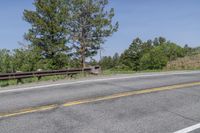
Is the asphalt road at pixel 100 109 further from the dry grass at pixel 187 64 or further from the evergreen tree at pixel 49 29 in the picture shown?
the evergreen tree at pixel 49 29

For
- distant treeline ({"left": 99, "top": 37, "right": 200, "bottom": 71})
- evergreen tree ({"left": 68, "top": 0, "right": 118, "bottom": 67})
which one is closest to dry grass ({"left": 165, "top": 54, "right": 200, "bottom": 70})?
evergreen tree ({"left": 68, "top": 0, "right": 118, "bottom": 67})

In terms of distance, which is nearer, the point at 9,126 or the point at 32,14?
the point at 9,126

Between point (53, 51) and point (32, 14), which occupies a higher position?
point (32, 14)

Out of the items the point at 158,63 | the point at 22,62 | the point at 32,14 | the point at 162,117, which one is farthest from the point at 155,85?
the point at 158,63

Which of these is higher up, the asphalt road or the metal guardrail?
the metal guardrail

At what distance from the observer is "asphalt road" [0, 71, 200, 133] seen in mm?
7078

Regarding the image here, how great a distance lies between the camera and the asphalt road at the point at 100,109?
23.2 feet

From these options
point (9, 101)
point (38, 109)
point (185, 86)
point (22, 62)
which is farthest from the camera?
point (22, 62)

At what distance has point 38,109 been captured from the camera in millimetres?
8789

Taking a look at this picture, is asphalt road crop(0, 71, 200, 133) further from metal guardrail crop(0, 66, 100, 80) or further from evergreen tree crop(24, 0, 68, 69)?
evergreen tree crop(24, 0, 68, 69)

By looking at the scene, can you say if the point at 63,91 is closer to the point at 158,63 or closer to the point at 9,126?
the point at 9,126

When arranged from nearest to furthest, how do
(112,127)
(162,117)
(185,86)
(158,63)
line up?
1. (112,127)
2. (162,117)
3. (185,86)
4. (158,63)

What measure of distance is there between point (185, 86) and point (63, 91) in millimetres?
4925

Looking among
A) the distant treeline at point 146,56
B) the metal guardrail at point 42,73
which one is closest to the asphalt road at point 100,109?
the metal guardrail at point 42,73
